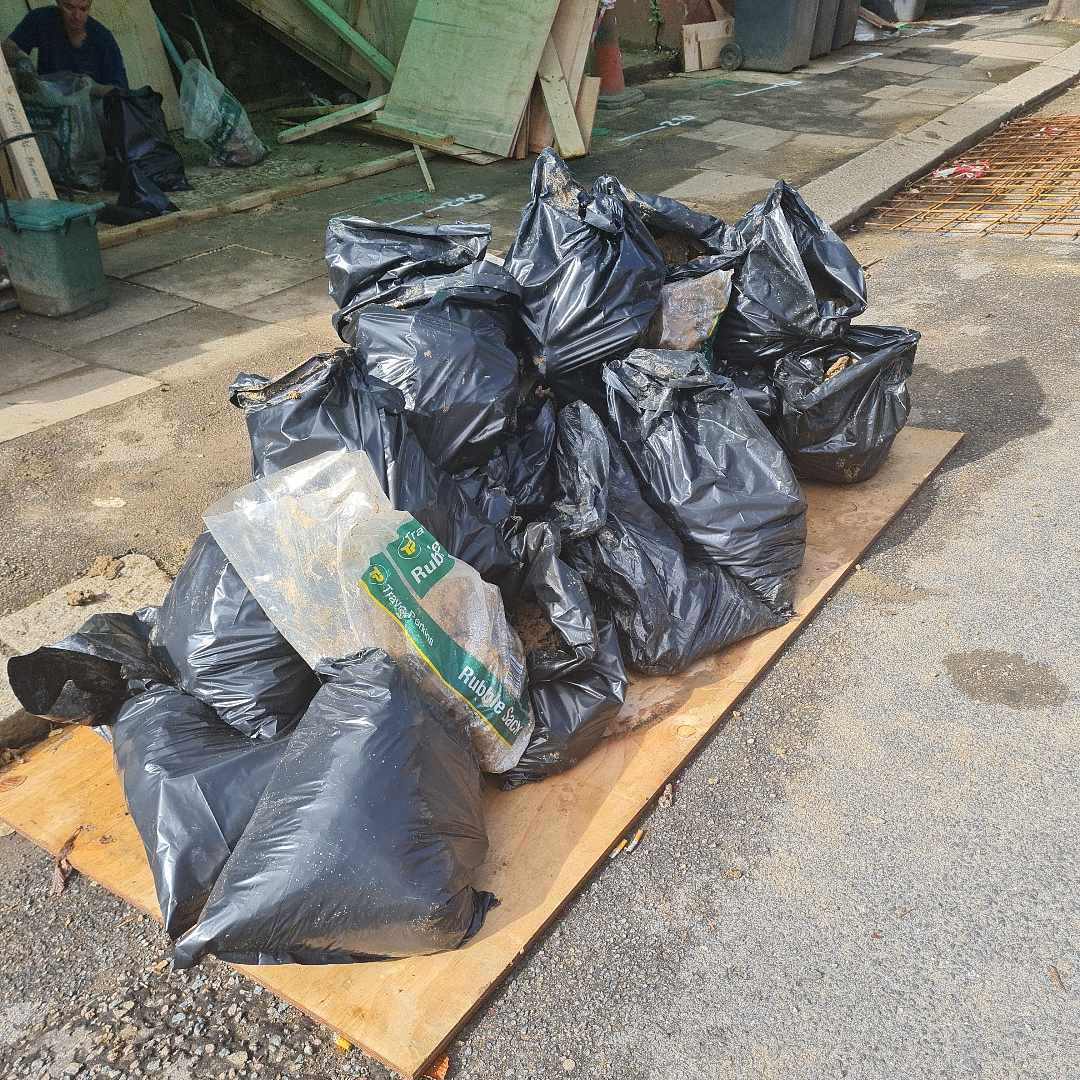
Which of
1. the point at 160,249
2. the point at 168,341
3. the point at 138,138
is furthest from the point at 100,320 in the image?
the point at 138,138

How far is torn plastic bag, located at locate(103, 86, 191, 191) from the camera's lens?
6.47 metres

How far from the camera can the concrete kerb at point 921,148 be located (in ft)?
20.9

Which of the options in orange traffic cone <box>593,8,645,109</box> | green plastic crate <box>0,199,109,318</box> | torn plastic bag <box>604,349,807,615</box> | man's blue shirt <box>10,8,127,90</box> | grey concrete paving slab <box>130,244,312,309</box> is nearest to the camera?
torn plastic bag <box>604,349,807,615</box>

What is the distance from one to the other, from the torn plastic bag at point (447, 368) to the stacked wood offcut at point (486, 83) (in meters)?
5.14

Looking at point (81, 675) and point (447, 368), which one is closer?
point (81, 675)

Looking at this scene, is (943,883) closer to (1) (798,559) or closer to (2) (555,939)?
(2) (555,939)

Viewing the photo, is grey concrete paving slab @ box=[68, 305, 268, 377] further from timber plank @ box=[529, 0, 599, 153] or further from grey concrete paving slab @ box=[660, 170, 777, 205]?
timber plank @ box=[529, 0, 599, 153]

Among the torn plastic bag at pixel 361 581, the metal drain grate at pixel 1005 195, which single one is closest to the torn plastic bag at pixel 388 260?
the torn plastic bag at pixel 361 581

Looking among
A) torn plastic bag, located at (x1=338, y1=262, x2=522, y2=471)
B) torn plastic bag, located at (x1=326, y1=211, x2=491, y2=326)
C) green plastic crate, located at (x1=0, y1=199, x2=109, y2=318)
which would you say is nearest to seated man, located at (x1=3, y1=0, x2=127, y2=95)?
green plastic crate, located at (x1=0, y1=199, x2=109, y2=318)

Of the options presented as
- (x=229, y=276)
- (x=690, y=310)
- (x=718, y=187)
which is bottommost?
(x=718, y=187)

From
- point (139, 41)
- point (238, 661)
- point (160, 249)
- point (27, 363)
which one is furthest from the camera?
point (139, 41)

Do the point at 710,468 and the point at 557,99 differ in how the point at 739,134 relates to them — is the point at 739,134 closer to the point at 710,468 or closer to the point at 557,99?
the point at 557,99

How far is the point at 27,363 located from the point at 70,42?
3.41m

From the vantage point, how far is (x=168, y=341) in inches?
189
